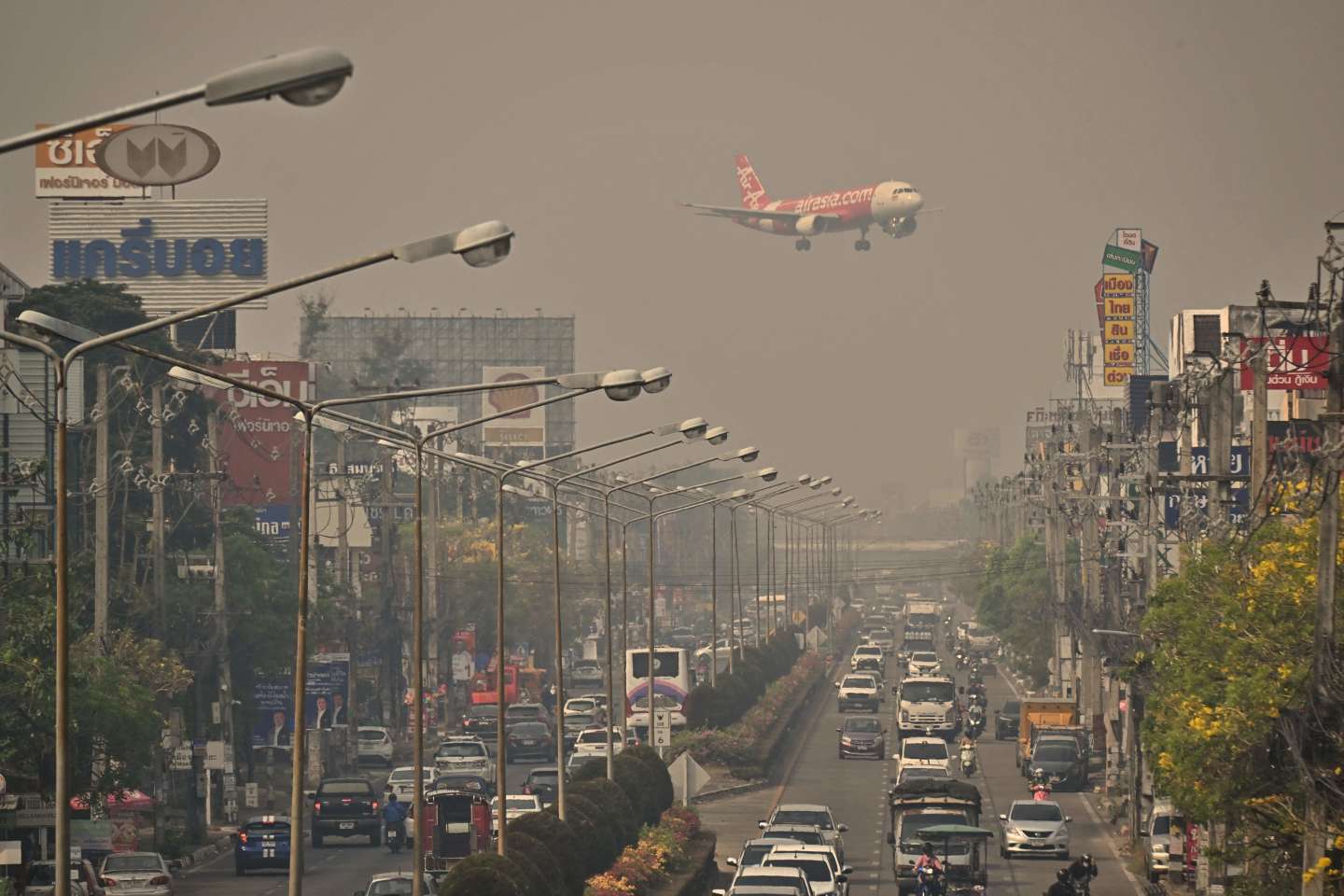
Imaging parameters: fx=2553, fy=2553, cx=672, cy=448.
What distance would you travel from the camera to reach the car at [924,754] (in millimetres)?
74625

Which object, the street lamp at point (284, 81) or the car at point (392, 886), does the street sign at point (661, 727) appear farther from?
the street lamp at point (284, 81)

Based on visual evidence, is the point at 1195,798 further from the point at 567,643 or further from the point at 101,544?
the point at 567,643

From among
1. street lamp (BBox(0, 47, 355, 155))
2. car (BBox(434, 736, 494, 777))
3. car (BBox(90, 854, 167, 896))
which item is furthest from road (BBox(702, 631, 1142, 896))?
street lamp (BBox(0, 47, 355, 155))

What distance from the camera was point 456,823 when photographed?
176ft

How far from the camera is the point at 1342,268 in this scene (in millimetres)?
31703

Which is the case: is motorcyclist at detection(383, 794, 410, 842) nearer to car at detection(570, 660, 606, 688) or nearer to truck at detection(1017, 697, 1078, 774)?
truck at detection(1017, 697, 1078, 774)

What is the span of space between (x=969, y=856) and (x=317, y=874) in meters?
14.6

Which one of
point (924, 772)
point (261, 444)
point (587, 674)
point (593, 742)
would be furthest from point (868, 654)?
point (924, 772)

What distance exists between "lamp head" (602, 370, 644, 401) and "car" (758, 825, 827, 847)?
2230 cm

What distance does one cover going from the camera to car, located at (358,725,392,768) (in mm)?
85625

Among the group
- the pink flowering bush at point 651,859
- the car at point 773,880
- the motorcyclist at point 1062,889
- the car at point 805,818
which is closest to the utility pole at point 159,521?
the pink flowering bush at point 651,859

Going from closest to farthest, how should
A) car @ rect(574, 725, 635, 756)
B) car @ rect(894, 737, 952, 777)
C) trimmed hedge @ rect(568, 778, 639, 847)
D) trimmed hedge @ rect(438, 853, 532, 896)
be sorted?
trimmed hedge @ rect(438, 853, 532, 896) < trimmed hedge @ rect(568, 778, 639, 847) < car @ rect(894, 737, 952, 777) < car @ rect(574, 725, 635, 756)

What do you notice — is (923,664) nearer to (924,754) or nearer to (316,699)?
(924,754)

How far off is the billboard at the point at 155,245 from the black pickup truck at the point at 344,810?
49.0 metres
